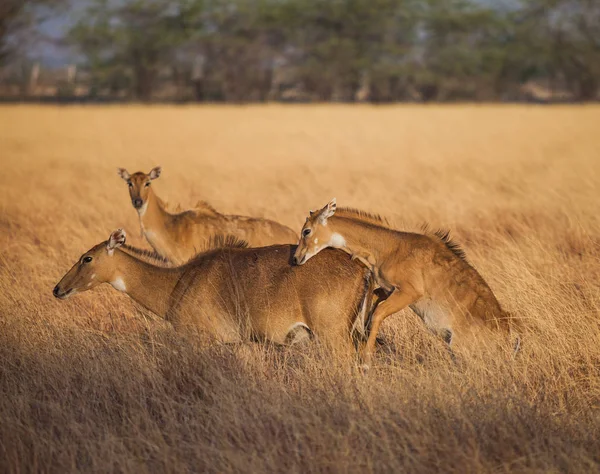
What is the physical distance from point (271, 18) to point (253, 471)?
69.9 meters

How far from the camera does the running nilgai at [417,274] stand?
6.91m

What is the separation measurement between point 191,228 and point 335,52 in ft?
192

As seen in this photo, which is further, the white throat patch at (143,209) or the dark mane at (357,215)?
the white throat patch at (143,209)

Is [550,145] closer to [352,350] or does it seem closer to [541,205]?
[541,205]

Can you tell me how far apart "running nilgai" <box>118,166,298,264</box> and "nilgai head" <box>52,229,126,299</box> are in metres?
2.64

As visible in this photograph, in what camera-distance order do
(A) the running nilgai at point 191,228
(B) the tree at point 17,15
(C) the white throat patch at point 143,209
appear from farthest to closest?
(B) the tree at point 17,15 → (C) the white throat patch at point 143,209 → (A) the running nilgai at point 191,228

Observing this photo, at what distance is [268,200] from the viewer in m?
15.3

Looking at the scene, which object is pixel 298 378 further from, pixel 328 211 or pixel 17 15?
pixel 17 15

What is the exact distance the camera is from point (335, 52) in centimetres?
6719

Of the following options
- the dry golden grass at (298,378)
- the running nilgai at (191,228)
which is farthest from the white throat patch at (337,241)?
the running nilgai at (191,228)

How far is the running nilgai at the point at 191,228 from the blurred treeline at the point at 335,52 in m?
52.0

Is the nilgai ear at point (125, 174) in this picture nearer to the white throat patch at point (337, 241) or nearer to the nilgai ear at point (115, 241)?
the nilgai ear at point (115, 241)

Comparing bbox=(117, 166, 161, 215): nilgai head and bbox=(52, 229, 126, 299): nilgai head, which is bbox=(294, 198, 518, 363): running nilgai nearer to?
bbox=(52, 229, 126, 299): nilgai head

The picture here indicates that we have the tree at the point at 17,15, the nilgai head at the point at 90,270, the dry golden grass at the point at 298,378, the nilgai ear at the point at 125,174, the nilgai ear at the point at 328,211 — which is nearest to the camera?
the dry golden grass at the point at 298,378
